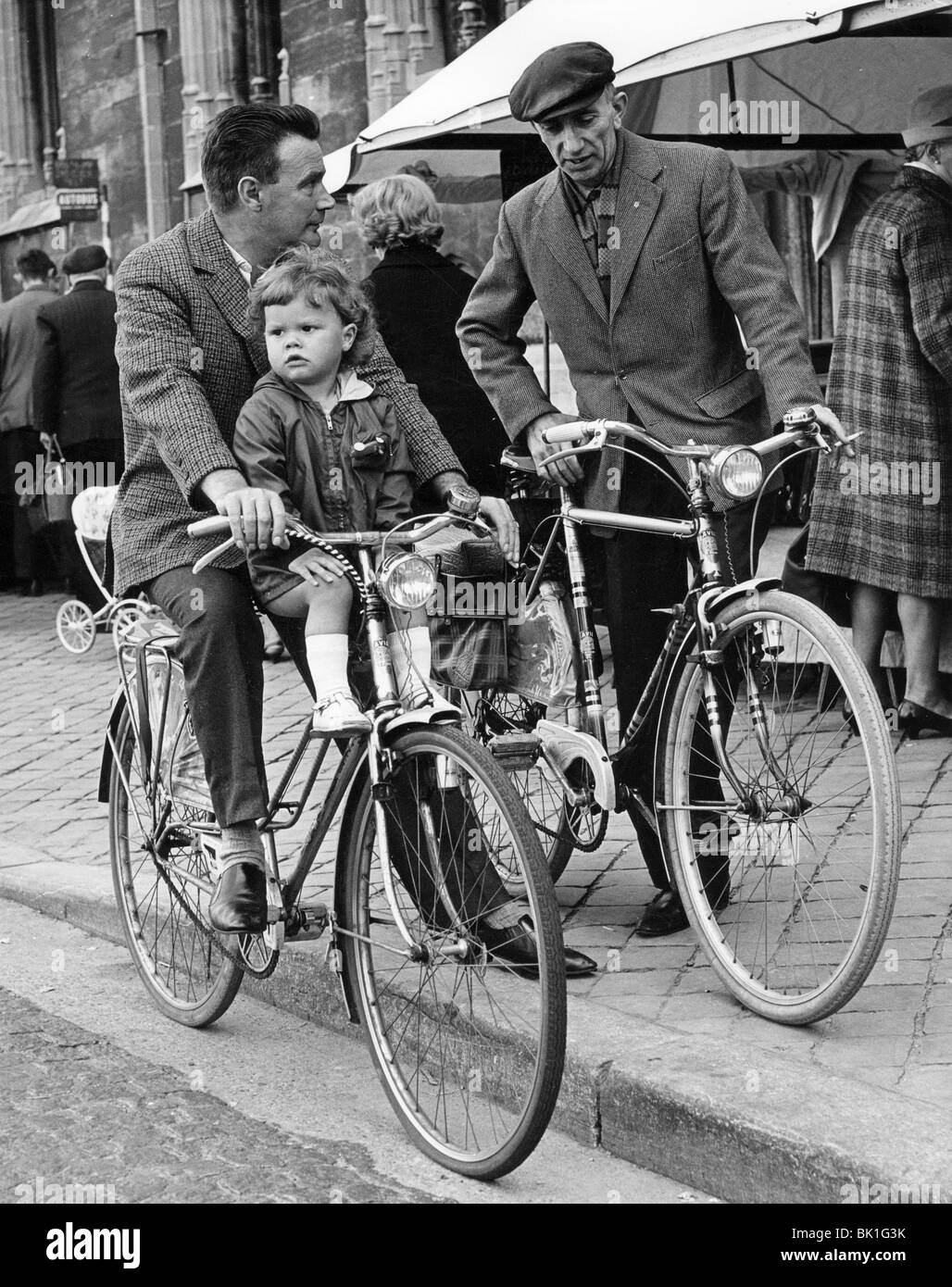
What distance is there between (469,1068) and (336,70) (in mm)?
13131

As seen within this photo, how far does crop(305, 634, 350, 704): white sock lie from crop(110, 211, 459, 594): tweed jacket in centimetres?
41

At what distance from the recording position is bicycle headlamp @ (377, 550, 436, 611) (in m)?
3.64

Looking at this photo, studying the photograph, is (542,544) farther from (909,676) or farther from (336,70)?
(336,70)

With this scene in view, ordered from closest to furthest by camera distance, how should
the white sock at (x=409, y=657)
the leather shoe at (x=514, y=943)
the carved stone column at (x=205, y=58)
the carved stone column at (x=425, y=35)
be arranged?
the leather shoe at (x=514, y=943) < the white sock at (x=409, y=657) < the carved stone column at (x=425, y=35) < the carved stone column at (x=205, y=58)

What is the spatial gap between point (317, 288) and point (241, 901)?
1.32 metres

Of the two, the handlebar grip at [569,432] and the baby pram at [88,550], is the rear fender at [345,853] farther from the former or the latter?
the baby pram at [88,550]

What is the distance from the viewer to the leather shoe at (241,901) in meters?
4.02

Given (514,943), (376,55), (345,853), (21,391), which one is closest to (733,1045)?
(514,943)

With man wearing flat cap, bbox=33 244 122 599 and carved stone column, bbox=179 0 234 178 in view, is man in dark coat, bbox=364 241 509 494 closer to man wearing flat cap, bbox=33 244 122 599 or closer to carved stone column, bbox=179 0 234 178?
man wearing flat cap, bbox=33 244 122 599

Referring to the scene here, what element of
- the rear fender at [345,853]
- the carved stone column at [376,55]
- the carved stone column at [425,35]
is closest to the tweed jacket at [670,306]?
the rear fender at [345,853]

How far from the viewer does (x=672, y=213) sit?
14.5 feet

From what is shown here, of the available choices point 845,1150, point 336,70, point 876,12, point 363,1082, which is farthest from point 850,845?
point 336,70

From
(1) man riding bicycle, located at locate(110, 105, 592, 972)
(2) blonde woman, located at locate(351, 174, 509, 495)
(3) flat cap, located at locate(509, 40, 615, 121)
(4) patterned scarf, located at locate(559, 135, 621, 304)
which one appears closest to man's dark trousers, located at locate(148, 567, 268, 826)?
(1) man riding bicycle, located at locate(110, 105, 592, 972)

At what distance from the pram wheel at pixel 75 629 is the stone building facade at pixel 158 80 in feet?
16.8
